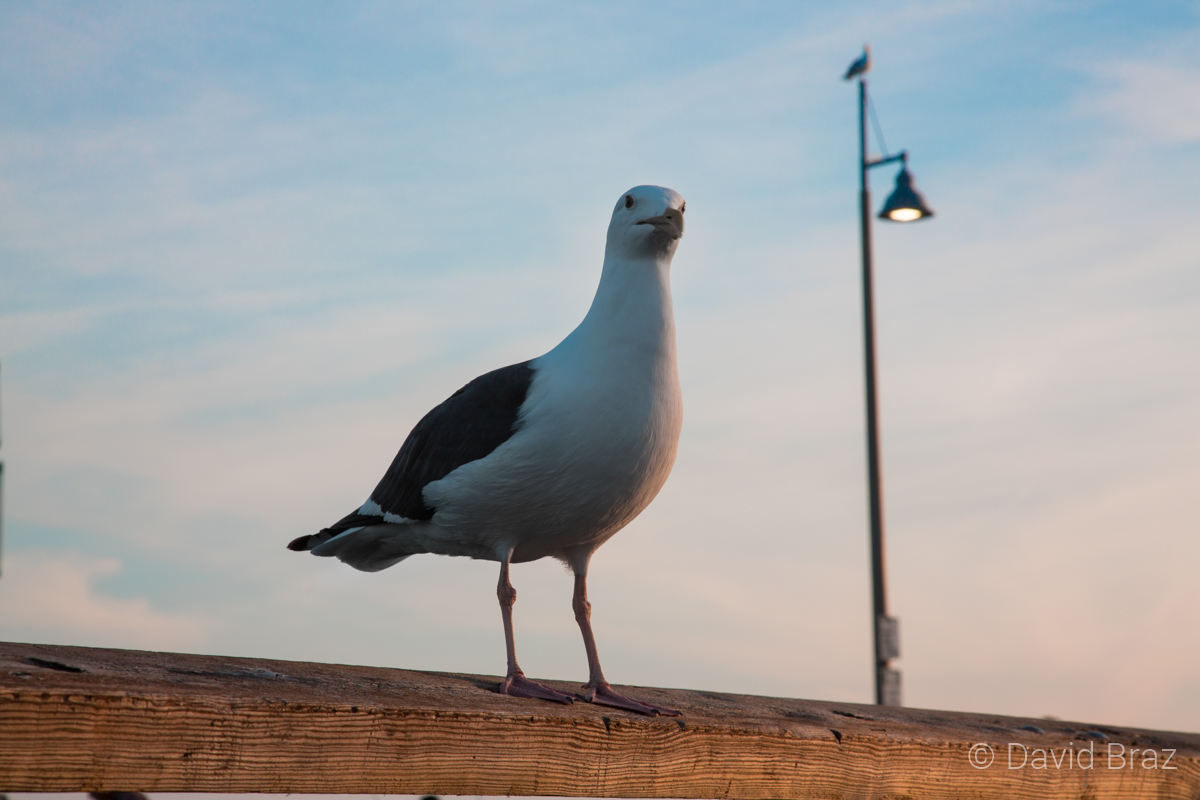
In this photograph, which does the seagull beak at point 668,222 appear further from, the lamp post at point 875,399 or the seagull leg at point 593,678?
the lamp post at point 875,399

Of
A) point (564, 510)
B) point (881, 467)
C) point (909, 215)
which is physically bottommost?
point (564, 510)

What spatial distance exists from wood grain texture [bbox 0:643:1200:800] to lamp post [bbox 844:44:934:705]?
5852 mm

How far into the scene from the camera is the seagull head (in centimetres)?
453

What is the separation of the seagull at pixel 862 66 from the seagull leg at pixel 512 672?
10300 mm

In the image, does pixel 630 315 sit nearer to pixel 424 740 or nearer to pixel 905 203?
pixel 424 740

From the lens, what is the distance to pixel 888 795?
4.46 meters

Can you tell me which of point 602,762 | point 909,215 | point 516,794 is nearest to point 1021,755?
point 602,762

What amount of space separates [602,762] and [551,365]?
1.69 meters

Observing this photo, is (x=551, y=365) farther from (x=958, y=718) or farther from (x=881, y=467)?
(x=881, y=467)

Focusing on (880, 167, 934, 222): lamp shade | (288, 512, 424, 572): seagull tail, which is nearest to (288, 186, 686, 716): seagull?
(288, 512, 424, 572): seagull tail

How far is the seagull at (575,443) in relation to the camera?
426 cm

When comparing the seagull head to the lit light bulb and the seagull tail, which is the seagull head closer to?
the seagull tail

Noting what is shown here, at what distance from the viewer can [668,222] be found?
4523 mm

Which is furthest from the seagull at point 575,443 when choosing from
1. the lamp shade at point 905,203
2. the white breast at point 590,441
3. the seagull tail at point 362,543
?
the lamp shade at point 905,203
